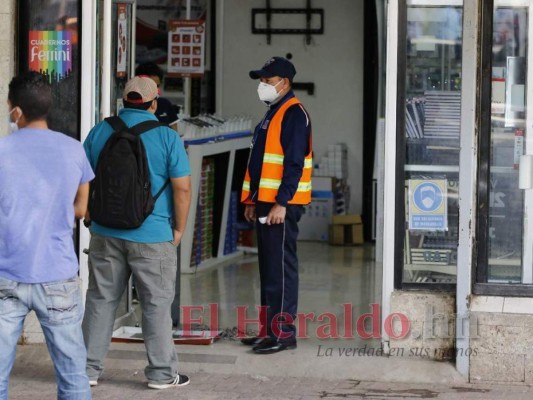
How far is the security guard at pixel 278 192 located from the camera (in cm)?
765

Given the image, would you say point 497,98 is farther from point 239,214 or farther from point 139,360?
point 239,214

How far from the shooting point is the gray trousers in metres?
6.81

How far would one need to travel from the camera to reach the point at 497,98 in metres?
7.39

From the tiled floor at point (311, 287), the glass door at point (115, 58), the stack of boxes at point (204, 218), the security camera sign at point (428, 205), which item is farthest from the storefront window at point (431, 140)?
the stack of boxes at point (204, 218)

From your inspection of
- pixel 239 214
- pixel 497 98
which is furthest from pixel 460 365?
pixel 239 214

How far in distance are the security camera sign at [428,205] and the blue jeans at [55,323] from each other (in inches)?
112

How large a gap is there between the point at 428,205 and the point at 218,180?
13.2 ft

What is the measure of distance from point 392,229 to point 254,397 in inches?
55.4

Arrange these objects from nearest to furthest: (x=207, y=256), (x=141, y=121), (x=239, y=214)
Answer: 1. (x=141, y=121)
2. (x=207, y=256)
3. (x=239, y=214)

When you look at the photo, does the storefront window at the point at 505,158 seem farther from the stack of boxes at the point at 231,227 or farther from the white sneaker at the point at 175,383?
the stack of boxes at the point at 231,227

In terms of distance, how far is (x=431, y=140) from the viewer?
7680mm

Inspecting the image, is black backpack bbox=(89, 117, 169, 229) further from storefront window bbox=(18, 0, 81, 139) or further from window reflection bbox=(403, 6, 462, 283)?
window reflection bbox=(403, 6, 462, 283)

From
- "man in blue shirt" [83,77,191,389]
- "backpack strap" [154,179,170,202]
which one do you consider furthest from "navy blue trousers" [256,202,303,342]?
"backpack strap" [154,179,170,202]

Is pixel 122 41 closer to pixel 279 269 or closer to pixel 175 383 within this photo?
pixel 279 269
